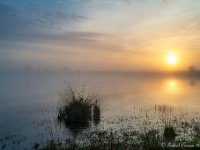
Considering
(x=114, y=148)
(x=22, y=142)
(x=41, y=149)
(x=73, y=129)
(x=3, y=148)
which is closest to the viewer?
(x=114, y=148)

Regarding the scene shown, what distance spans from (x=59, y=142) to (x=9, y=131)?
736 cm

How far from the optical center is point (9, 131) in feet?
86.4

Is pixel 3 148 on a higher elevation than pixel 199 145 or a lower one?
lower

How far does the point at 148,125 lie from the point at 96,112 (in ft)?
23.1

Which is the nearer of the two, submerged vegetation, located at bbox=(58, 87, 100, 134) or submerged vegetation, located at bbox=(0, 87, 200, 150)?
submerged vegetation, located at bbox=(0, 87, 200, 150)

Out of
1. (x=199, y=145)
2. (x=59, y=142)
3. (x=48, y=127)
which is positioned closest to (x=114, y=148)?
(x=199, y=145)

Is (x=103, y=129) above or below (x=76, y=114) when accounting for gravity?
below

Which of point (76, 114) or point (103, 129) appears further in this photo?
point (76, 114)

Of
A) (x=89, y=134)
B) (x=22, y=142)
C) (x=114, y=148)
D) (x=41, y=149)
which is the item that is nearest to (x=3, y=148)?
(x=22, y=142)

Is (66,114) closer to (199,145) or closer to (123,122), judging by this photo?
(123,122)

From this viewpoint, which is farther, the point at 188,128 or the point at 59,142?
the point at 188,128

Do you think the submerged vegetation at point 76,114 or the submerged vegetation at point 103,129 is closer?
the submerged vegetation at point 103,129

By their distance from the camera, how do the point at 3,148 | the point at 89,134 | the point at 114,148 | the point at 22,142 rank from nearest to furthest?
1. the point at 114,148
2. the point at 3,148
3. the point at 22,142
4. the point at 89,134

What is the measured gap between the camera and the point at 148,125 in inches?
1043
